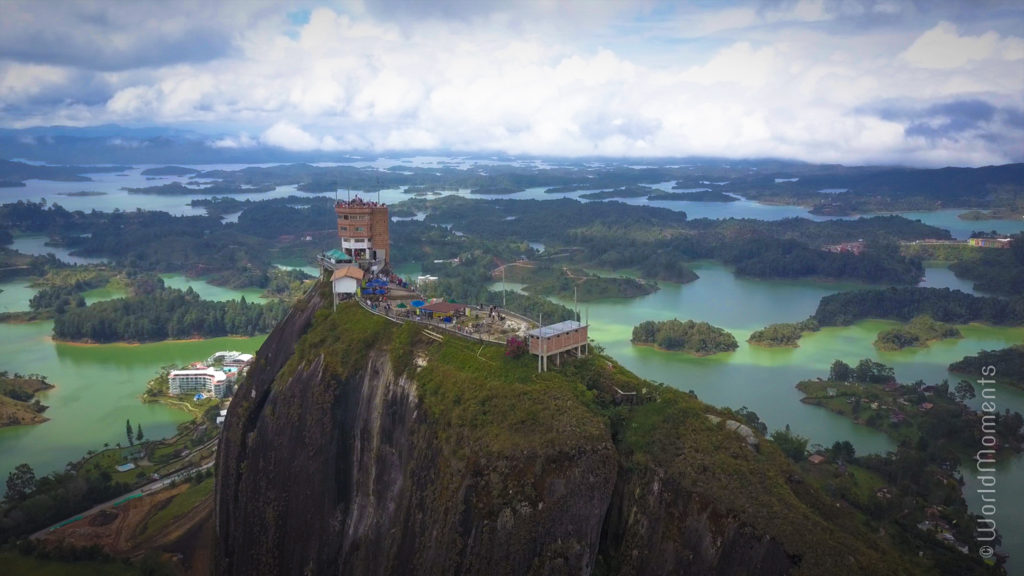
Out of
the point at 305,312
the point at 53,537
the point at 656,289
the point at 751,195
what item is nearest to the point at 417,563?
the point at 305,312

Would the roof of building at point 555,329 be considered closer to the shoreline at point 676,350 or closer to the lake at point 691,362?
the lake at point 691,362

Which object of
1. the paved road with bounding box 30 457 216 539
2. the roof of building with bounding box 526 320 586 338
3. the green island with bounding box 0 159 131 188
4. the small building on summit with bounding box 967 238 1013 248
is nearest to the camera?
the roof of building with bounding box 526 320 586 338

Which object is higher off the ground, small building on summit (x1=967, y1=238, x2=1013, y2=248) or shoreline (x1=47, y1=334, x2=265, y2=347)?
small building on summit (x1=967, y1=238, x2=1013, y2=248)

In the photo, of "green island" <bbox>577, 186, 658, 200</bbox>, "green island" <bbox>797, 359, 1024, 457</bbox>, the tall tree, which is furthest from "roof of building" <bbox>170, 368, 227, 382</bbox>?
"green island" <bbox>577, 186, 658, 200</bbox>

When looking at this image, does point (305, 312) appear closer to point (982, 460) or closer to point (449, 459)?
point (449, 459)

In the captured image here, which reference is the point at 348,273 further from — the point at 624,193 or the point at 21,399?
the point at 624,193

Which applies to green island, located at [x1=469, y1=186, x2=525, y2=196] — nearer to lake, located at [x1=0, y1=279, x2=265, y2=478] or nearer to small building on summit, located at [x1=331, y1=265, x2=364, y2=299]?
lake, located at [x1=0, y1=279, x2=265, y2=478]

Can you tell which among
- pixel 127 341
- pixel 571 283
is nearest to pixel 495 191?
pixel 571 283

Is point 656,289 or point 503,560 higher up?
point 503,560
